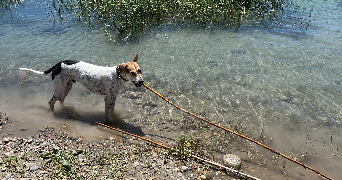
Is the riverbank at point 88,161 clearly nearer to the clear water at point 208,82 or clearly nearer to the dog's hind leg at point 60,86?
the clear water at point 208,82

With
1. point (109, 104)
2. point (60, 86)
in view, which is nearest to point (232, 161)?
point (109, 104)

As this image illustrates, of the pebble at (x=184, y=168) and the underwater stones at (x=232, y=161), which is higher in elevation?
the pebble at (x=184, y=168)

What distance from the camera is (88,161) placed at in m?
4.38

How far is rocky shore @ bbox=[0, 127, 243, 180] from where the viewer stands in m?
4.02

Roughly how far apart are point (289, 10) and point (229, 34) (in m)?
5.51

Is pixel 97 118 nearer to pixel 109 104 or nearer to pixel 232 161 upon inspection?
pixel 109 104

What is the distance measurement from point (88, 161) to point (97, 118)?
1961 millimetres

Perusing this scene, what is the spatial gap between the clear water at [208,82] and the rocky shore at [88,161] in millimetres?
522

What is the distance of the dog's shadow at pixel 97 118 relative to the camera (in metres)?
5.93

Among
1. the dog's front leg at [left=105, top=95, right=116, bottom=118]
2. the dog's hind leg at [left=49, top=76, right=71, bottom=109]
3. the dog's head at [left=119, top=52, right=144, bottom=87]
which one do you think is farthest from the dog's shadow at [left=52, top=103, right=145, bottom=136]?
the dog's head at [left=119, top=52, right=144, bottom=87]

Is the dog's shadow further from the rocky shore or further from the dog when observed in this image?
the rocky shore

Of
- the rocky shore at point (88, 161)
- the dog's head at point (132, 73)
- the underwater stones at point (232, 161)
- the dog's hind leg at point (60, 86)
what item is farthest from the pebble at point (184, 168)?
the dog's hind leg at point (60, 86)

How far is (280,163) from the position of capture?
16.5 feet

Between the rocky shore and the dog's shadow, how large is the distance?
0.78 metres
